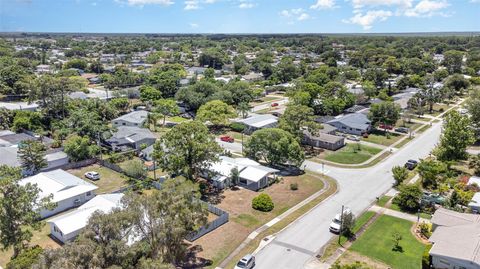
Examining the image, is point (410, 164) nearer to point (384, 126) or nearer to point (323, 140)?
point (323, 140)

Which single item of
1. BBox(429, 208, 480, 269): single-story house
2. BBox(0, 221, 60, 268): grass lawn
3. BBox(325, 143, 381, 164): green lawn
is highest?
BBox(429, 208, 480, 269): single-story house

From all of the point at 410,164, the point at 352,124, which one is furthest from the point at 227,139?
the point at 410,164

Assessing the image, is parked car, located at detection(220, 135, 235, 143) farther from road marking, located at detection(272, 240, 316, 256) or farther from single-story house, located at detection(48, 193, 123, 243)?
road marking, located at detection(272, 240, 316, 256)

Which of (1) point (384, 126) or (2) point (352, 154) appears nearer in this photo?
(2) point (352, 154)

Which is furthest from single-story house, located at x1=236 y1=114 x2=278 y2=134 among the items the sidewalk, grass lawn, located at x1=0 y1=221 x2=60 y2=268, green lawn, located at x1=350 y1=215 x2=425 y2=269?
grass lawn, located at x1=0 y1=221 x2=60 y2=268

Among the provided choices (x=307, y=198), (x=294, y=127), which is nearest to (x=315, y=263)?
(x=307, y=198)

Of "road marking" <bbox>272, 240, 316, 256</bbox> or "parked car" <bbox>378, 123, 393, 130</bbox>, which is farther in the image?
"parked car" <bbox>378, 123, 393, 130</bbox>
